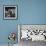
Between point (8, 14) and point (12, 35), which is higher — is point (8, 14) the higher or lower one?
the higher one

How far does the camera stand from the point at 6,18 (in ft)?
15.1

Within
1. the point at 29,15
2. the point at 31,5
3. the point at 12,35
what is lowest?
the point at 12,35

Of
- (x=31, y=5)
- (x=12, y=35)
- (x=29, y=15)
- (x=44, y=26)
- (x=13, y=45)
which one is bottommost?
(x=13, y=45)

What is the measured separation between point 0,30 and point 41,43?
142 centimetres

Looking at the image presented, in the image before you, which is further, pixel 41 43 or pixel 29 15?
pixel 29 15

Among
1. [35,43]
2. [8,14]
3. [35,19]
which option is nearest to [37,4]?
[35,19]

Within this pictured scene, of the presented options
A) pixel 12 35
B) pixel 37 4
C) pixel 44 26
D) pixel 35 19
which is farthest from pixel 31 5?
pixel 12 35

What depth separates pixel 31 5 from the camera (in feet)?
15.1

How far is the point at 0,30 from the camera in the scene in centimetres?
458

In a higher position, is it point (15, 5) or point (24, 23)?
point (15, 5)

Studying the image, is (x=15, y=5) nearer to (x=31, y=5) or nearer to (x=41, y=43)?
(x=31, y=5)

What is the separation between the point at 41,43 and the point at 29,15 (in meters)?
1.03

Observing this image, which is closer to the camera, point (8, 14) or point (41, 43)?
point (41, 43)

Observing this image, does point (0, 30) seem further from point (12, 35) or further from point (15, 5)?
point (15, 5)
